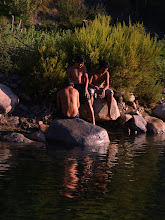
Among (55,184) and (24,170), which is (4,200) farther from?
(24,170)

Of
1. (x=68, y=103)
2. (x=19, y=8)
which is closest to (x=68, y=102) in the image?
(x=68, y=103)

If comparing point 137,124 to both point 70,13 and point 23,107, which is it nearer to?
point 23,107

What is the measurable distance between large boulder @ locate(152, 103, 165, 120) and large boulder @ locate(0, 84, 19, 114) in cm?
516

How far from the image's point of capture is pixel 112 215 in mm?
4184

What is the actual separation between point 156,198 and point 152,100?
33.9 ft

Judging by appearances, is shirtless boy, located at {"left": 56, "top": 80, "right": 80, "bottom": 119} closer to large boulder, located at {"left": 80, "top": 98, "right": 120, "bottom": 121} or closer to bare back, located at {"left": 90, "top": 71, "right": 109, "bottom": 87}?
large boulder, located at {"left": 80, "top": 98, "right": 120, "bottom": 121}

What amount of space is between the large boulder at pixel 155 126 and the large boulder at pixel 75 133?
11.1 feet

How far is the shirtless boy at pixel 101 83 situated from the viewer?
12.1 meters

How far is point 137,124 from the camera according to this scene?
13.0 metres

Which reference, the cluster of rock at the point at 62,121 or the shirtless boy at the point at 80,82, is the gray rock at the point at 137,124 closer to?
the cluster of rock at the point at 62,121

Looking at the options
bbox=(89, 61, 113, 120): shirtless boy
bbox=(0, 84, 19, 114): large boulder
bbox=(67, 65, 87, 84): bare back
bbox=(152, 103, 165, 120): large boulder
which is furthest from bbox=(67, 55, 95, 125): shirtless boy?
bbox=(152, 103, 165, 120): large boulder

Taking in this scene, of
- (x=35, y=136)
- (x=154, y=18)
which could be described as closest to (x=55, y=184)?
(x=35, y=136)

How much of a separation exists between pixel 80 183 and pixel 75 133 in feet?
13.8

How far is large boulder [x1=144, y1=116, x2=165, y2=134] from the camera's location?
13.0m
